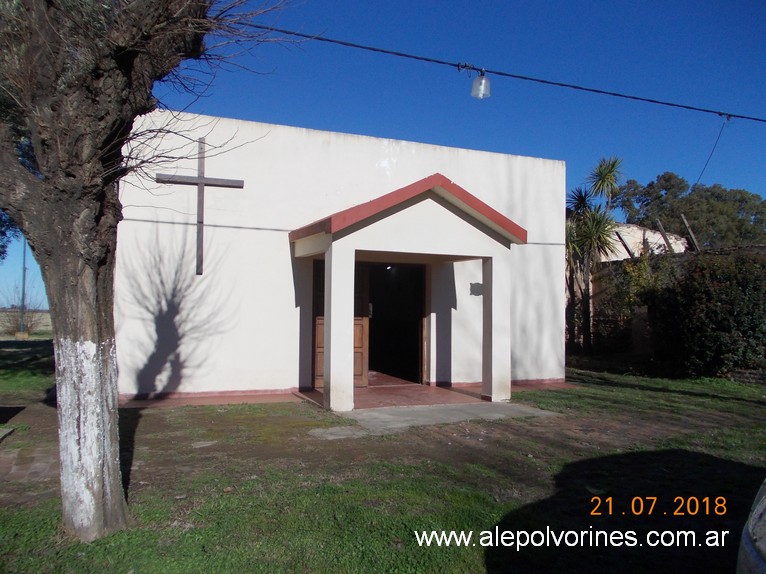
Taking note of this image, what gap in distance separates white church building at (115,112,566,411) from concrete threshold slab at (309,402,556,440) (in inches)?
20.5

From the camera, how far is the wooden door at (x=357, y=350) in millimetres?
12203

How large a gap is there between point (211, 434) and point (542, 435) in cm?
429

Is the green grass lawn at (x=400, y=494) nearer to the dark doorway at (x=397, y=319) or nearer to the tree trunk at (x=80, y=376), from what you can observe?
the tree trunk at (x=80, y=376)

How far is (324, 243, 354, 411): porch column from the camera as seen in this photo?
9781mm

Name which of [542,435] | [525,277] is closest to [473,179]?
[525,277]

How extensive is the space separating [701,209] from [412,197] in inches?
1351

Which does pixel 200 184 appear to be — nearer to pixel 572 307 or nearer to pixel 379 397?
pixel 379 397

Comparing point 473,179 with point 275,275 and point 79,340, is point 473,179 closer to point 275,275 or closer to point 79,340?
point 275,275

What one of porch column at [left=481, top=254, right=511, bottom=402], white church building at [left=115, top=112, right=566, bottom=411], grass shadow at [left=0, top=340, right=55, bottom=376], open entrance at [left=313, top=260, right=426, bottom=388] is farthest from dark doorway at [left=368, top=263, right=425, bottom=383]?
grass shadow at [left=0, top=340, right=55, bottom=376]

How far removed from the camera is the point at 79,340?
448 cm

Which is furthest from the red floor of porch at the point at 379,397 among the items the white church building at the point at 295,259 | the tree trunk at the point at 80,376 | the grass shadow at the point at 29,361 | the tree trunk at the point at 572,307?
the tree trunk at the point at 572,307

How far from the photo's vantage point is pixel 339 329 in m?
9.80

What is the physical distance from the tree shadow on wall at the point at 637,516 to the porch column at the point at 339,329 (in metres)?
4.00

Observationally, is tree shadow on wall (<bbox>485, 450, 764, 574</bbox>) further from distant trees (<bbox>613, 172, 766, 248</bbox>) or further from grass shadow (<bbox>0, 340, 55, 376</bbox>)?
distant trees (<bbox>613, 172, 766, 248</bbox>)
